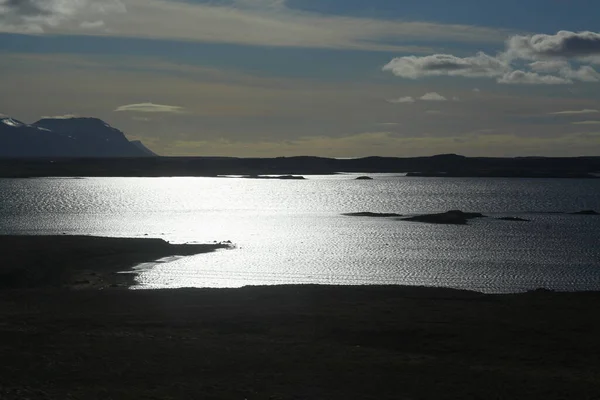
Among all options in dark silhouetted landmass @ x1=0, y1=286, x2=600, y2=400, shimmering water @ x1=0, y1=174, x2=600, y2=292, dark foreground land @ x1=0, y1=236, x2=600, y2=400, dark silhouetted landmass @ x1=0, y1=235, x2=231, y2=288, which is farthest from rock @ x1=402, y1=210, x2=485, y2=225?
dark silhouetted landmass @ x1=0, y1=286, x2=600, y2=400

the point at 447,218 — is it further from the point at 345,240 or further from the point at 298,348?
the point at 298,348

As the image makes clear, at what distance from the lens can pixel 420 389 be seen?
871 inches

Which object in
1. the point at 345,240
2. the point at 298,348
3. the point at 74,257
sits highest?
the point at 298,348

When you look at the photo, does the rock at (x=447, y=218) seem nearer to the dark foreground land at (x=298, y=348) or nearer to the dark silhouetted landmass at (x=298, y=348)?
the dark foreground land at (x=298, y=348)

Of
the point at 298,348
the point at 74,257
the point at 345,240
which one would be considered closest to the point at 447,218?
the point at 345,240

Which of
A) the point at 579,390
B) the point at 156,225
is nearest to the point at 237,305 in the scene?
the point at 579,390

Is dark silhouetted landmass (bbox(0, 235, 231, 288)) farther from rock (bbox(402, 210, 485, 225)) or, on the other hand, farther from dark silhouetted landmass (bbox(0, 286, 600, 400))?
rock (bbox(402, 210, 485, 225))

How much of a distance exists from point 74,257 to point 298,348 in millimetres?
43039

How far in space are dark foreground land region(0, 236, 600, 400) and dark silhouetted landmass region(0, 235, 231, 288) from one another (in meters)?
13.4

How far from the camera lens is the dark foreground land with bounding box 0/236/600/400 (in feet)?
72.1

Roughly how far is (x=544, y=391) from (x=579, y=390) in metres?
1.08

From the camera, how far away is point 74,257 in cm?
6519

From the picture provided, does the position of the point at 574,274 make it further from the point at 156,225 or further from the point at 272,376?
the point at 156,225

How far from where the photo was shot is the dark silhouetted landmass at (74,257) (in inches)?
2138
